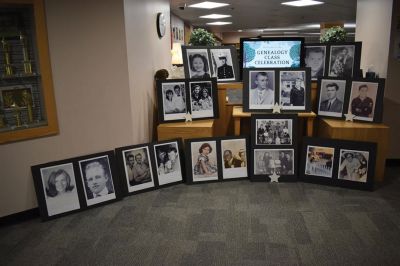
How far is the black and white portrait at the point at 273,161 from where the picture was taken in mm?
3510

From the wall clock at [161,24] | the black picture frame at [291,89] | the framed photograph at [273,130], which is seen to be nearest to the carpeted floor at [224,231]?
the framed photograph at [273,130]

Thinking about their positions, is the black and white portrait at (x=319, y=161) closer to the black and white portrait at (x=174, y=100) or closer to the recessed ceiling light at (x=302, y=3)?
the black and white portrait at (x=174, y=100)

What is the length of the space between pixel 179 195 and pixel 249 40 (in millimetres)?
1998

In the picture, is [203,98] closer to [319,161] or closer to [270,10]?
[319,161]

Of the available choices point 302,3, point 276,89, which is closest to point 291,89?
point 276,89

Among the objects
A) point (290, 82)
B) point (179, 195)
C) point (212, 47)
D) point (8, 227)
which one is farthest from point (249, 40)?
point (8, 227)

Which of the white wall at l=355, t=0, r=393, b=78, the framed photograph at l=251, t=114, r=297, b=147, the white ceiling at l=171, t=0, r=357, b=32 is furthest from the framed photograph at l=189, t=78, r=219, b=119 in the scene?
the white ceiling at l=171, t=0, r=357, b=32

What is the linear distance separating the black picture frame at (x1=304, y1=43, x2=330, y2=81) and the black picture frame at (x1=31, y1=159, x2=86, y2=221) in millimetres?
2810

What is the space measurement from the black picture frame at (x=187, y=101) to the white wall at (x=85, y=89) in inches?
11.3

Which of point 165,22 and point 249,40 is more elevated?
point 165,22

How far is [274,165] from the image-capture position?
353 centimetres

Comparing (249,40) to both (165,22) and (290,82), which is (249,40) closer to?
(290,82)

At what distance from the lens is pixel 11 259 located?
2.34m

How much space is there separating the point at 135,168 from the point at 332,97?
224 centimetres
